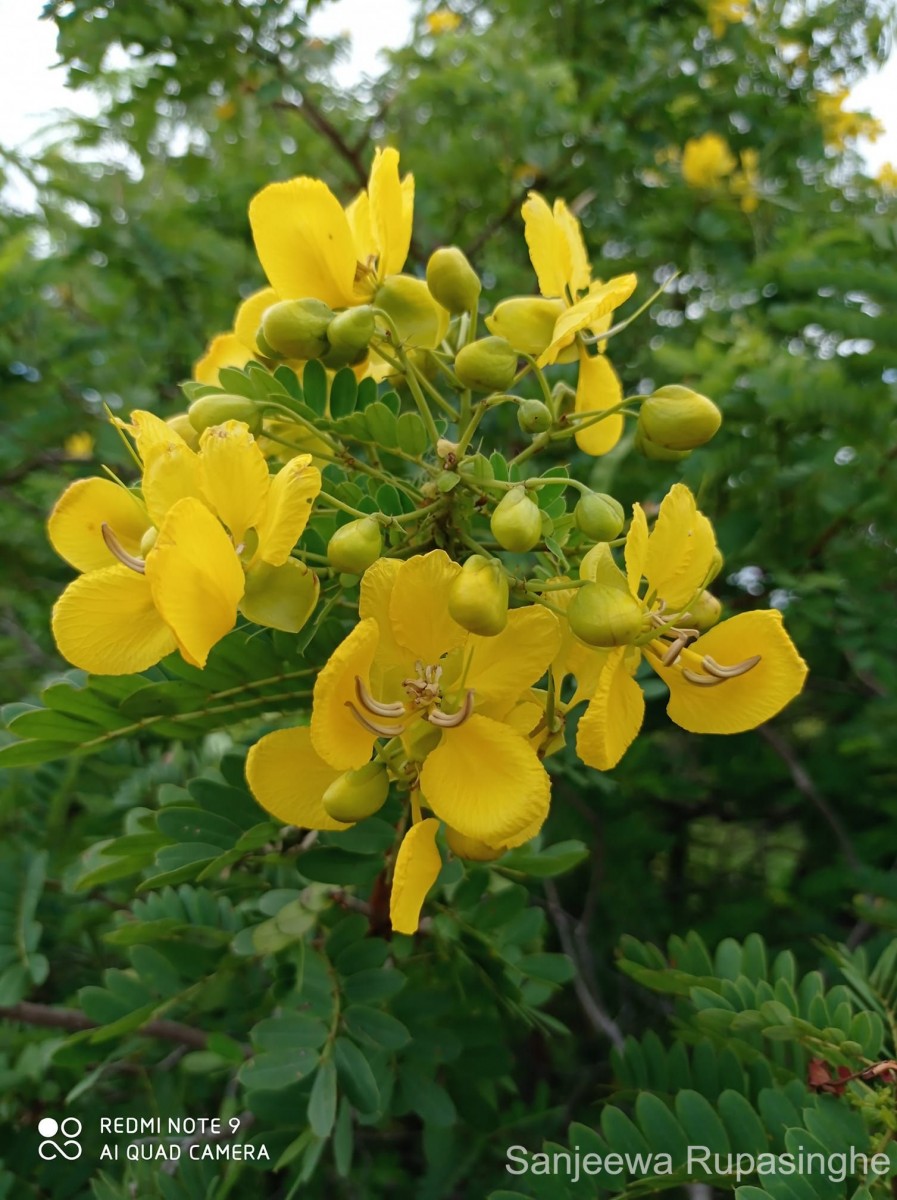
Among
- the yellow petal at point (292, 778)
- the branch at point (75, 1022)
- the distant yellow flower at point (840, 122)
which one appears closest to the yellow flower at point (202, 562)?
the yellow petal at point (292, 778)

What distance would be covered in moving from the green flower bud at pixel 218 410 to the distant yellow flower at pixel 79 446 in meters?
1.27

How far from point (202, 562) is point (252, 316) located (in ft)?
1.28

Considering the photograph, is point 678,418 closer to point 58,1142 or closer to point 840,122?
point 58,1142

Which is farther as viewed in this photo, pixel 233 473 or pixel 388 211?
pixel 388 211

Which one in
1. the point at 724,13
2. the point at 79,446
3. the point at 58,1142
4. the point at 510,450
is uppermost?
the point at 724,13

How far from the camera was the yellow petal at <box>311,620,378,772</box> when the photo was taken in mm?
670

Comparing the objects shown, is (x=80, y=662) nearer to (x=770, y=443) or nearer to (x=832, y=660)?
(x=770, y=443)

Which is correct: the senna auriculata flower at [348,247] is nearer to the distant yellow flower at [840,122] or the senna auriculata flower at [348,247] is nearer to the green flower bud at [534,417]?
the green flower bud at [534,417]

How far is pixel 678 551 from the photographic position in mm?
768

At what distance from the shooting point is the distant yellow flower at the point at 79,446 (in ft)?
6.78

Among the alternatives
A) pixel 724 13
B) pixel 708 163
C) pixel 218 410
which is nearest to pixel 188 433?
pixel 218 410

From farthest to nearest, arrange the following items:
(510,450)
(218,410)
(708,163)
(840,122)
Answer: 1. (840,122)
2. (708,163)
3. (510,450)
4. (218,410)

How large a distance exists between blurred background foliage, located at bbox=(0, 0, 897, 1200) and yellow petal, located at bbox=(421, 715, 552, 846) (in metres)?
0.21

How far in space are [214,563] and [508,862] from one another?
527 millimetres
